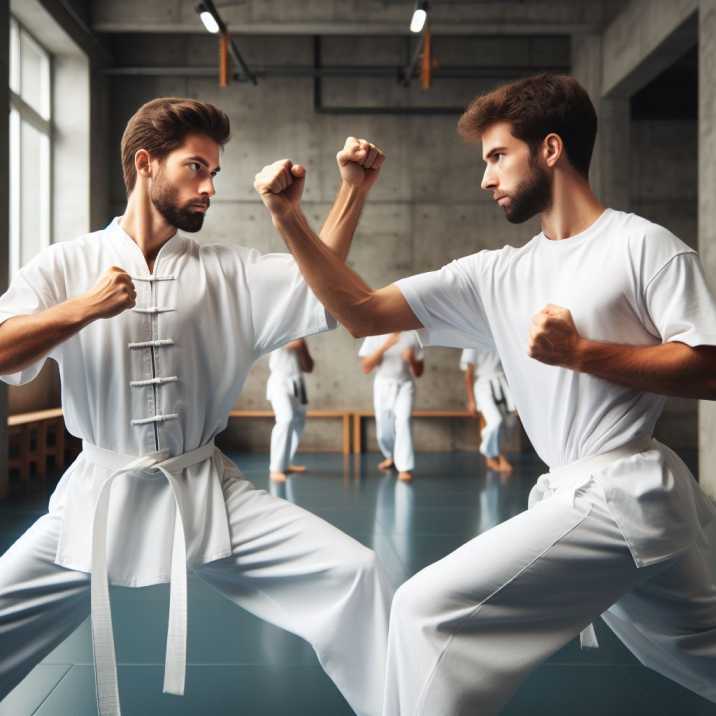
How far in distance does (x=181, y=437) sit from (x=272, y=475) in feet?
19.0

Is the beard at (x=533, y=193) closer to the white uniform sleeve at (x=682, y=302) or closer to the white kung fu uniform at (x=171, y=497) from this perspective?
the white uniform sleeve at (x=682, y=302)

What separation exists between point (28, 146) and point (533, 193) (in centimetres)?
880

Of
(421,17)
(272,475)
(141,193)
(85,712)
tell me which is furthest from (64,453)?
(141,193)

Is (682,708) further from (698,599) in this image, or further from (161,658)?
(161,658)

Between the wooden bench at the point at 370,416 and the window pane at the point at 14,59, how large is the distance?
18.1 ft

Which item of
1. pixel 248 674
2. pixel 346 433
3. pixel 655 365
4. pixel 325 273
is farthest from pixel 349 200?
pixel 346 433

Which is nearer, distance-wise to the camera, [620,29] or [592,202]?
[592,202]

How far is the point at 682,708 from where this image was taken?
2.76 m

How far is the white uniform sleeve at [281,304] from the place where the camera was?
2.31 meters

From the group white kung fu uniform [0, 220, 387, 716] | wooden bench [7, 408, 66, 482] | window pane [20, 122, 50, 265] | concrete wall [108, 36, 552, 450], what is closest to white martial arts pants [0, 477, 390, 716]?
white kung fu uniform [0, 220, 387, 716]

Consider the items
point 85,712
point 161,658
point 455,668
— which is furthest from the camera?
point 161,658

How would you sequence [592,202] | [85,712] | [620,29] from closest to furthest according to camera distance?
[592,202] < [85,712] < [620,29]

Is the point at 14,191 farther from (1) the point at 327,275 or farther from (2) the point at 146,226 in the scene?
(1) the point at 327,275

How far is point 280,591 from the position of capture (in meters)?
2.14
